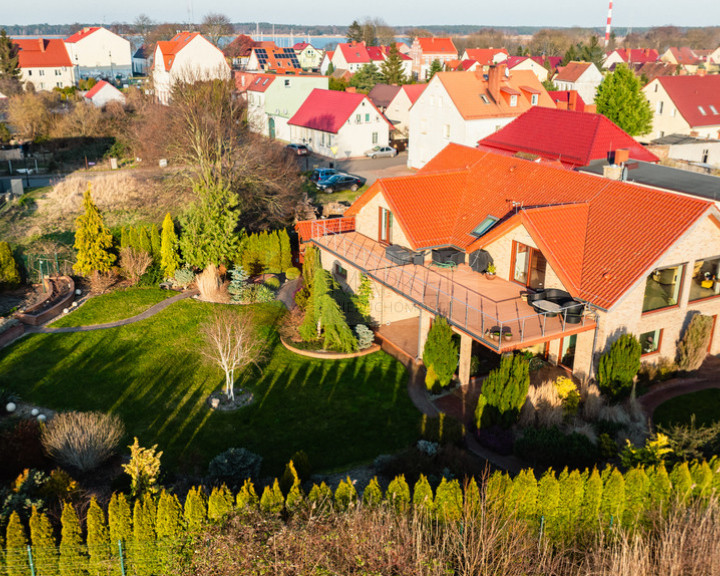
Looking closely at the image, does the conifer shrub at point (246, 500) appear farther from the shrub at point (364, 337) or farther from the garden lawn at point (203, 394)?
the shrub at point (364, 337)

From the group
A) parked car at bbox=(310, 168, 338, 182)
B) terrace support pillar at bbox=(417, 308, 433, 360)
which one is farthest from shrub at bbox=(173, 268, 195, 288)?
parked car at bbox=(310, 168, 338, 182)

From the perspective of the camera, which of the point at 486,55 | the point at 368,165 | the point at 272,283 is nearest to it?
the point at 272,283

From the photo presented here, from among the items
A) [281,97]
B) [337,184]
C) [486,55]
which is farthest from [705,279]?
[486,55]

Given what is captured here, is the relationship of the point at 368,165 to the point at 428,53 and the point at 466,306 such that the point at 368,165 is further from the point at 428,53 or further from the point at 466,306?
the point at 428,53

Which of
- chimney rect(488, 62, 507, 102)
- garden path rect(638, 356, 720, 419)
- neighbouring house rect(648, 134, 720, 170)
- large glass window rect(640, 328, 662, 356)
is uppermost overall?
chimney rect(488, 62, 507, 102)

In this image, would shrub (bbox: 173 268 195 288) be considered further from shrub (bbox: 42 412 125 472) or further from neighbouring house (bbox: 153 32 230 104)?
neighbouring house (bbox: 153 32 230 104)

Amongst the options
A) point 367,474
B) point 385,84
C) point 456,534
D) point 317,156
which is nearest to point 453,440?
point 367,474

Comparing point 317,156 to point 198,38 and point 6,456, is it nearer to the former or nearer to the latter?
point 198,38

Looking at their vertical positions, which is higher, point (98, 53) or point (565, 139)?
point (98, 53)
